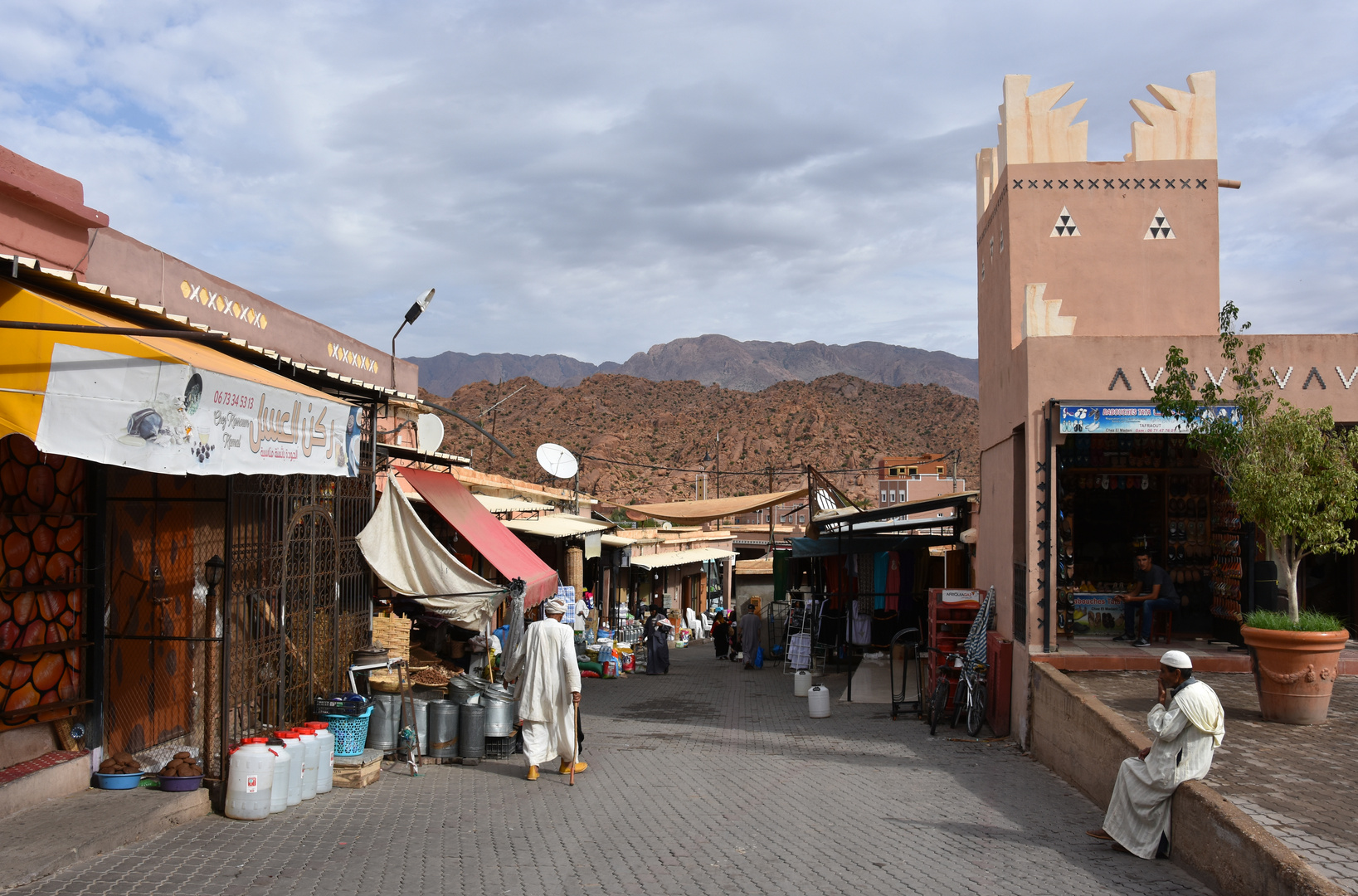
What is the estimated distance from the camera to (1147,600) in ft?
38.9

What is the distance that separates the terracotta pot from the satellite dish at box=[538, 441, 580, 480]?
13.1m

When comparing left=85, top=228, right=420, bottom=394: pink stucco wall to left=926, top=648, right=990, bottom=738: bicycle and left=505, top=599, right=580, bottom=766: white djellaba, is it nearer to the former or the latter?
left=505, top=599, right=580, bottom=766: white djellaba

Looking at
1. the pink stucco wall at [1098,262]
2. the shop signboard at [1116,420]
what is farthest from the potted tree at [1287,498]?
the pink stucco wall at [1098,262]

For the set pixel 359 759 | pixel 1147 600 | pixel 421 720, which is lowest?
pixel 359 759

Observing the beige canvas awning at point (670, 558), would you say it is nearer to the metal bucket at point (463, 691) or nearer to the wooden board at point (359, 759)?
the metal bucket at point (463, 691)

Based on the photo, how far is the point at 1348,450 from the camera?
880cm

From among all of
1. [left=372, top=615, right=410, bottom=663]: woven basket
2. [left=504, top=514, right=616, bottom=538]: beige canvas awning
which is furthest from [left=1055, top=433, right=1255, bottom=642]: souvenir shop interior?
[left=504, top=514, right=616, bottom=538]: beige canvas awning

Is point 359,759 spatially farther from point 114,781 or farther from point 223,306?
point 223,306

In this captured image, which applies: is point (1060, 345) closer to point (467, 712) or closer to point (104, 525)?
point (467, 712)

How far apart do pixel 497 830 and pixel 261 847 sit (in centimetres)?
153

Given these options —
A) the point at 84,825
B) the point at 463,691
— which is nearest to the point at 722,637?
the point at 463,691

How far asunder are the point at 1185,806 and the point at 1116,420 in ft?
17.5

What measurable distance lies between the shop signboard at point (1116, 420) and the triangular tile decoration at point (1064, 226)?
137 inches

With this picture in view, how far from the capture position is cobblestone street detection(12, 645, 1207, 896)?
5871 mm
